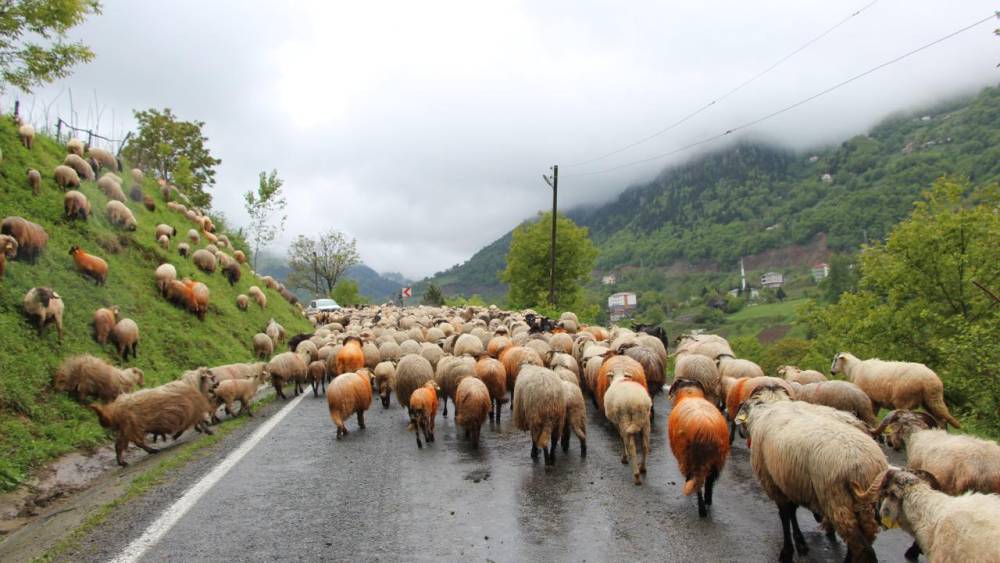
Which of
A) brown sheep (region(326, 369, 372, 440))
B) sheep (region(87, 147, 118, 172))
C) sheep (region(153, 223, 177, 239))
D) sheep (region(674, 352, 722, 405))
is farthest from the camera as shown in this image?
sheep (region(87, 147, 118, 172))

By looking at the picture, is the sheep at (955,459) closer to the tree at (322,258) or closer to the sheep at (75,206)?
the sheep at (75,206)

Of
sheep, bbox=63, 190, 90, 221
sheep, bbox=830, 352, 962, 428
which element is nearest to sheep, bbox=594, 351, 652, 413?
sheep, bbox=830, 352, 962, 428

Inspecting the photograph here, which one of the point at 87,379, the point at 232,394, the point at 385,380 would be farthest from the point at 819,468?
the point at 87,379

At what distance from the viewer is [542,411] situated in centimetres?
757

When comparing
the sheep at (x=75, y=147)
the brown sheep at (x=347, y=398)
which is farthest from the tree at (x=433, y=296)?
the brown sheep at (x=347, y=398)

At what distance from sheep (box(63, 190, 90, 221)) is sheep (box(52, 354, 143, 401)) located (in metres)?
7.44

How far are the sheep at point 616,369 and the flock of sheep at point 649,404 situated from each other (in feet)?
0.13

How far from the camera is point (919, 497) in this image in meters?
3.97

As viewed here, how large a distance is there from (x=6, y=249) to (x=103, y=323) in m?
2.16

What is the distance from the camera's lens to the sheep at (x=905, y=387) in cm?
861

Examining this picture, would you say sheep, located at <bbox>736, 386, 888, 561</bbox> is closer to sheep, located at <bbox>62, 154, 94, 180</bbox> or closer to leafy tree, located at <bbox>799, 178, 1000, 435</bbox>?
leafy tree, located at <bbox>799, 178, 1000, 435</bbox>

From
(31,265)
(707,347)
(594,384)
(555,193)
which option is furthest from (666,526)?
(555,193)

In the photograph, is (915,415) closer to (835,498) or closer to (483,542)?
(835,498)

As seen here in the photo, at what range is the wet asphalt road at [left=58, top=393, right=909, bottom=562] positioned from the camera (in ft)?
15.7
